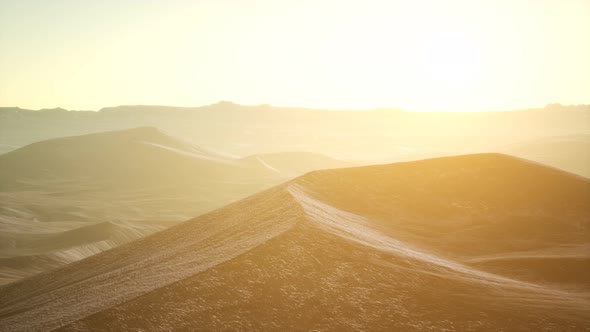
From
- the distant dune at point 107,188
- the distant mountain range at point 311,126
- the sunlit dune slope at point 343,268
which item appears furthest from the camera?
the distant mountain range at point 311,126

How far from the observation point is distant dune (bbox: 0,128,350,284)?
2920 centimetres

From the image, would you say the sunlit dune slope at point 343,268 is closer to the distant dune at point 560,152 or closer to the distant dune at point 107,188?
the distant dune at point 107,188

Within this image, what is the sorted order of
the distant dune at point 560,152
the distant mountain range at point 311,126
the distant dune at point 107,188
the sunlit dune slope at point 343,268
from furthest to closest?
the distant mountain range at point 311,126 < the distant dune at point 560,152 < the distant dune at point 107,188 < the sunlit dune slope at point 343,268

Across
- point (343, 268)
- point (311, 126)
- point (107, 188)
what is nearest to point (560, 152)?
point (107, 188)

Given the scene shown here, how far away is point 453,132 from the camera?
126 metres

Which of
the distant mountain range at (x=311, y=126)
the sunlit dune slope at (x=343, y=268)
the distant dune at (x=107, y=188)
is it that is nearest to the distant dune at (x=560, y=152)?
the distant mountain range at (x=311, y=126)

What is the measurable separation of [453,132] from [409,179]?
368ft

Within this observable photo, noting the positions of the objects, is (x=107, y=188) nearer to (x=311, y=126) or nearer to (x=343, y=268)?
(x=343, y=268)

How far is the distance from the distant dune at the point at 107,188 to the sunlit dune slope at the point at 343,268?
44.5 ft

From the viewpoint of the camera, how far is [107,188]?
53.0 metres

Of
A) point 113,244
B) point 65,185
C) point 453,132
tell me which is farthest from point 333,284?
point 453,132

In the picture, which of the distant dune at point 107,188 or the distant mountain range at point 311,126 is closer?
the distant dune at point 107,188

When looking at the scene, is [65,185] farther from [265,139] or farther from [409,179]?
[265,139]

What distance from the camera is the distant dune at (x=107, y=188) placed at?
29203 millimetres
